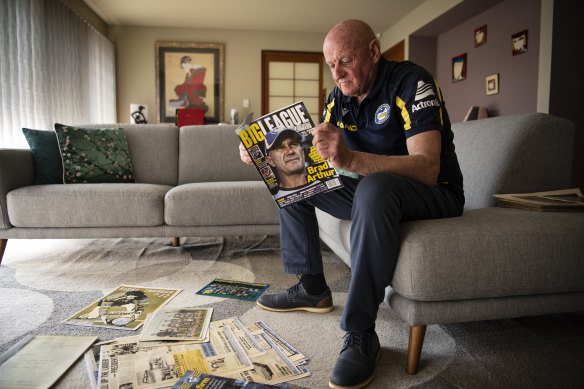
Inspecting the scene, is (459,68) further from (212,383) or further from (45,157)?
(212,383)

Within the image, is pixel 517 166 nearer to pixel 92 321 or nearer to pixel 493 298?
pixel 493 298

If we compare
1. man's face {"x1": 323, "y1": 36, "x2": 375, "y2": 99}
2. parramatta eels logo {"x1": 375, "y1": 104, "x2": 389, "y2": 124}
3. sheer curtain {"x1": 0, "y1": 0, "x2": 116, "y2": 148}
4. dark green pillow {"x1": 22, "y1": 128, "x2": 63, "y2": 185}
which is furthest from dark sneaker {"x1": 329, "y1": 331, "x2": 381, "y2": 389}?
sheer curtain {"x1": 0, "y1": 0, "x2": 116, "y2": 148}

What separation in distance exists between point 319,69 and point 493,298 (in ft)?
18.4

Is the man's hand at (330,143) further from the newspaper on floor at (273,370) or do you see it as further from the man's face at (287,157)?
the newspaper on floor at (273,370)

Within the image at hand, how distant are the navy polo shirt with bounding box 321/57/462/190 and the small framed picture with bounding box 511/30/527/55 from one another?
3.10 meters

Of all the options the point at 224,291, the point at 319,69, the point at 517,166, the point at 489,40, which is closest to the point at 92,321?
the point at 224,291

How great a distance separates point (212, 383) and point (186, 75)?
18.0 feet

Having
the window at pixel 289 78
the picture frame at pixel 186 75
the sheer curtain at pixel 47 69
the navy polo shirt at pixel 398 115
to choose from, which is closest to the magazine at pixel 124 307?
Answer: the navy polo shirt at pixel 398 115

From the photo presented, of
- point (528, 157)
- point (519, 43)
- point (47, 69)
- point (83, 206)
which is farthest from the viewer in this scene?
point (47, 69)

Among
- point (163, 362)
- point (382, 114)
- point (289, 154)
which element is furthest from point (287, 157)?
point (163, 362)

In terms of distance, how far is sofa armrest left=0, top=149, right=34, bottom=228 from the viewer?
1.84 m

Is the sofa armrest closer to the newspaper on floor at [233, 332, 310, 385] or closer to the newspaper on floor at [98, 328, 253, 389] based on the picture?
the newspaper on floor at [98, 328, 253, 389]

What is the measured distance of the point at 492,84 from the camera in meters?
3.99

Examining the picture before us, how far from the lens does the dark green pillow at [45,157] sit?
2.09 meters
